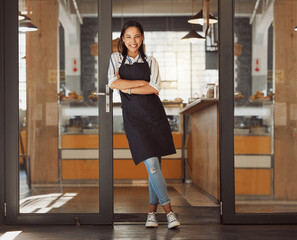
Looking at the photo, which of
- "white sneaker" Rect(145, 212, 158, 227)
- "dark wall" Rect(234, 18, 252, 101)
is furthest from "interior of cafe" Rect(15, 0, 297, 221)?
"white sneaker" Rect(145, 212, 158, 227)

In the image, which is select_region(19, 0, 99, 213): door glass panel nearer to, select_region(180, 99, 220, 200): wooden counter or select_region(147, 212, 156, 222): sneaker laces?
select_region(147, 212, 156, 222): sneaker laces

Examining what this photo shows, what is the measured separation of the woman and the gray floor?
0.48 ft

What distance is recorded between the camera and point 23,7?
3.42 m

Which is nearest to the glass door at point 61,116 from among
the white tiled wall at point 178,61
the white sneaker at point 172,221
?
the white sneaker at point 172,221

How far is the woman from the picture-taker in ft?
10.5

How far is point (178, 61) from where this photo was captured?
10.5 m

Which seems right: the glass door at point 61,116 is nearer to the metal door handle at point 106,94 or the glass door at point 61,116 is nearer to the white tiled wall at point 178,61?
the metal door handle at point 106,94

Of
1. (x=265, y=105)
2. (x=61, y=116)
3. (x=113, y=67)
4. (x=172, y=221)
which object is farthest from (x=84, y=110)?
(x=265, y=105)

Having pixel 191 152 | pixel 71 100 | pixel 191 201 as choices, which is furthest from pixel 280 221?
pixel 191 152

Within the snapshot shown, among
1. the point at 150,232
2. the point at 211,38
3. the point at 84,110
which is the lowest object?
the point at 150,232

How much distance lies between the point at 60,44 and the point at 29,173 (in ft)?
3.25

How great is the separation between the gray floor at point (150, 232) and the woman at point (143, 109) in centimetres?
15

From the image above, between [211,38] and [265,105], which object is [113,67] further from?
[211,38]

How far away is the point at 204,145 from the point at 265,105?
1.88m
